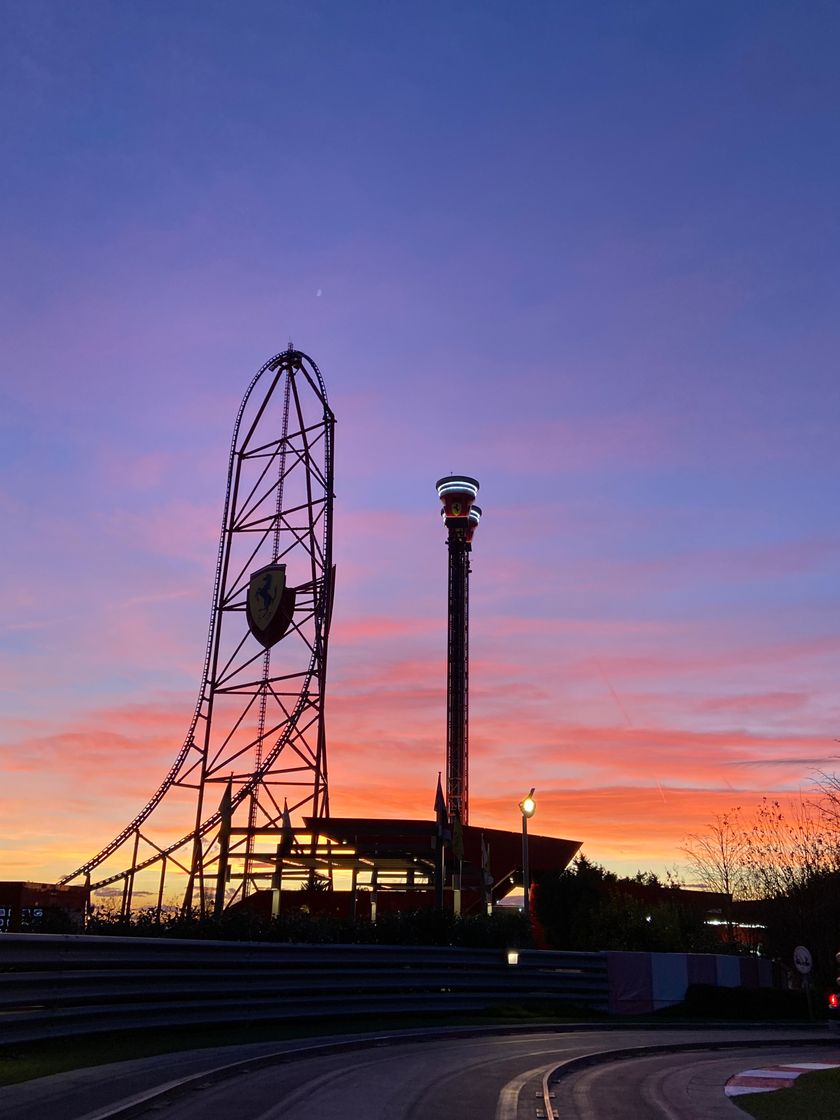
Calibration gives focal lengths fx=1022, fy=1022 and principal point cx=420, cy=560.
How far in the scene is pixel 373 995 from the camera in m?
19.9

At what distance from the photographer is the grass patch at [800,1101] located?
1101cm

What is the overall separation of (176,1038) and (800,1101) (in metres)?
8.40

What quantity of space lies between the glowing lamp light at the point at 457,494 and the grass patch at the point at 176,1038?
11416 cm

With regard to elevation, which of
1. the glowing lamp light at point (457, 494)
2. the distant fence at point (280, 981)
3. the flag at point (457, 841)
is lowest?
the distant fence at point (280, 981)

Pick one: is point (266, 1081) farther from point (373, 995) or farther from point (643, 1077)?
point (373, 995)

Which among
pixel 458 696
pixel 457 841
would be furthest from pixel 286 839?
pixel 458 696

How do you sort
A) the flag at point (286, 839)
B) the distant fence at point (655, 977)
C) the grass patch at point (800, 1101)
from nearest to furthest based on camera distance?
1. the grass patch at point (800, 1101)
2. the distant fence at point (655, 977)
3. the flag at point (286, 839)

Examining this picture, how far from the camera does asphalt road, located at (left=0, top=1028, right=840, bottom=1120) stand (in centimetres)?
958

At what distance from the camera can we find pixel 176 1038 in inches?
576

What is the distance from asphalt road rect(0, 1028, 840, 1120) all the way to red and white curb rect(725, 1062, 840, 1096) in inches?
9.2

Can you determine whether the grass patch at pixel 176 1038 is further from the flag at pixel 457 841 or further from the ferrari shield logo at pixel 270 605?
the ferrari shield logo at pixel 270 605

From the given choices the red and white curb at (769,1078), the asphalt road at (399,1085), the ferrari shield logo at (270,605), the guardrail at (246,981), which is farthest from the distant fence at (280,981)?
the ferrari shield logo at (270,605)

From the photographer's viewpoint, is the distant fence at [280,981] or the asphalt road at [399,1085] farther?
the distant fence at [280,981]

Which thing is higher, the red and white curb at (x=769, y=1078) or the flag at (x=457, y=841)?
the flag at (x=457, y=841)
